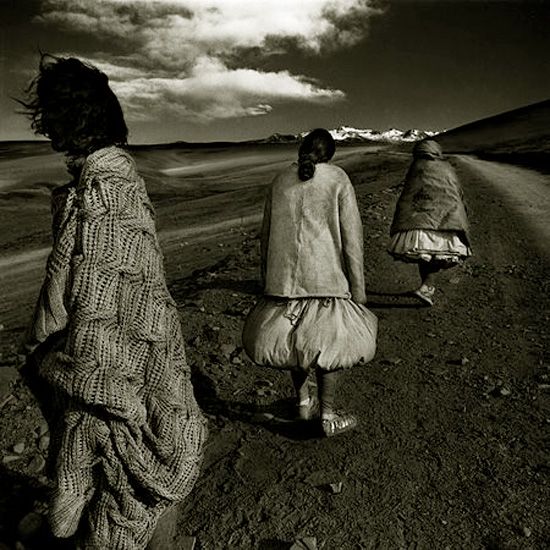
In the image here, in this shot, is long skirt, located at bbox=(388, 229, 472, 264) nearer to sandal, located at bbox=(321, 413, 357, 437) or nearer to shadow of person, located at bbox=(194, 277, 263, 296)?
shadow of person, located at bbox=(194, 277, 263, 296)

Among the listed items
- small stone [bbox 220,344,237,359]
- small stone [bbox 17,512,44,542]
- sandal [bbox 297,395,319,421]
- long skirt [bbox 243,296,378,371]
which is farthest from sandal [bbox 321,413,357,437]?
small stone [bbox 17,512,44,542]

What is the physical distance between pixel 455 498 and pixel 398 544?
554 millimetres

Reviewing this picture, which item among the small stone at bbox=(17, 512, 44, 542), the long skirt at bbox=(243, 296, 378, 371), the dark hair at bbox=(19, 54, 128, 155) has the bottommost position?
the small stone at bbox=(17, 512, 44, 542)

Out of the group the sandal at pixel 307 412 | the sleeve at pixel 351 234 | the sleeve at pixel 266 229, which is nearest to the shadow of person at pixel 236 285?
the sandal at pixel 307 412

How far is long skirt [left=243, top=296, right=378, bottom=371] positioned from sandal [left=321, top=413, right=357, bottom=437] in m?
0.46

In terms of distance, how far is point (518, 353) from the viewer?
5777 mm

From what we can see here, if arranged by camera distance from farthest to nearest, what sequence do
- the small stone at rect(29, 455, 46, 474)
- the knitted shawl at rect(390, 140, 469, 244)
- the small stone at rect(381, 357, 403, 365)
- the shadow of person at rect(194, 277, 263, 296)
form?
the shadow of person at rect(194, 277, 263, 296) < the knitted shawl at rect(390, 140, 469, 244) < the small stone at rect(381, 357, 403, 365) < the small stone at rect(29, 455, 46, 474)

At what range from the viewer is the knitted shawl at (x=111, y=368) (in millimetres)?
2109

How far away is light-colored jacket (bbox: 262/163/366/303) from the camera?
12.6ft

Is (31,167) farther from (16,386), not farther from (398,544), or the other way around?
(398,544)

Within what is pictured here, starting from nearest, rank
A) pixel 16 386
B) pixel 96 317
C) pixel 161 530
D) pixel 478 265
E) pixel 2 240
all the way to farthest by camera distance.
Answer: pixel 96 317, pixel 161 530, pixel 16 386, pixel 478 265, pixel 2 240

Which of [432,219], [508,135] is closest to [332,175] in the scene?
[432,219]

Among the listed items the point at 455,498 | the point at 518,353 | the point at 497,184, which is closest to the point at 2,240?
the point at 518,353

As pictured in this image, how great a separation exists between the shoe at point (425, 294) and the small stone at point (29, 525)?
198 inches
